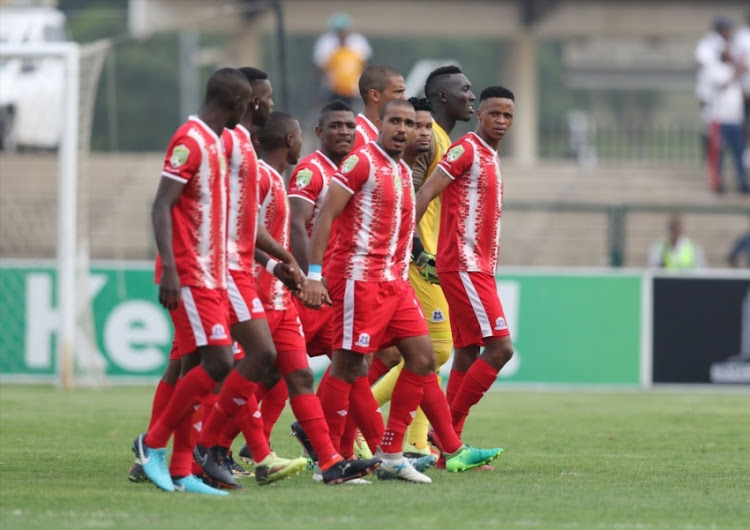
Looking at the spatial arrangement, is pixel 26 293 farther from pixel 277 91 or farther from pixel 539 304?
pixel 277 91

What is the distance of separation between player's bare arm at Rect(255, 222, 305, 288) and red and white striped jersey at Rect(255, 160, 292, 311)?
30 cm

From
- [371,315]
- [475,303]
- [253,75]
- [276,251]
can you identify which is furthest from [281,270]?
[475,303]

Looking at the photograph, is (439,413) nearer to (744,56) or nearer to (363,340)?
(363,340)

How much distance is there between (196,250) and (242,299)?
474 mm

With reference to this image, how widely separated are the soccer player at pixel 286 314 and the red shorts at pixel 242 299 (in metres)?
0.34

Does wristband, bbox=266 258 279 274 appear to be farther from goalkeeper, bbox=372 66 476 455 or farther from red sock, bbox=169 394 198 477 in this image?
goalkeeper, bbox=372 66 476 455

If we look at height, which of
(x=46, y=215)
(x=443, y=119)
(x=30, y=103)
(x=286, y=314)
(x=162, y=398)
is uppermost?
(x=30, y=103)

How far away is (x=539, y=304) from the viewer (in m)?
18.4

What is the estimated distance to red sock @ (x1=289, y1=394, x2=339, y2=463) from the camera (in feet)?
27.5

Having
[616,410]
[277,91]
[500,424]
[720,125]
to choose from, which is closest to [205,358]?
[500,424]

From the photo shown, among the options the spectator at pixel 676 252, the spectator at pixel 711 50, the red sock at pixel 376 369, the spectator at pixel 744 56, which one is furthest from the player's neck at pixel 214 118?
→ the spectator at pixel 744 56

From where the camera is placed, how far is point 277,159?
9.12m

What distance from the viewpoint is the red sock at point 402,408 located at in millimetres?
8773

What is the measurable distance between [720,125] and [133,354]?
1055cm
